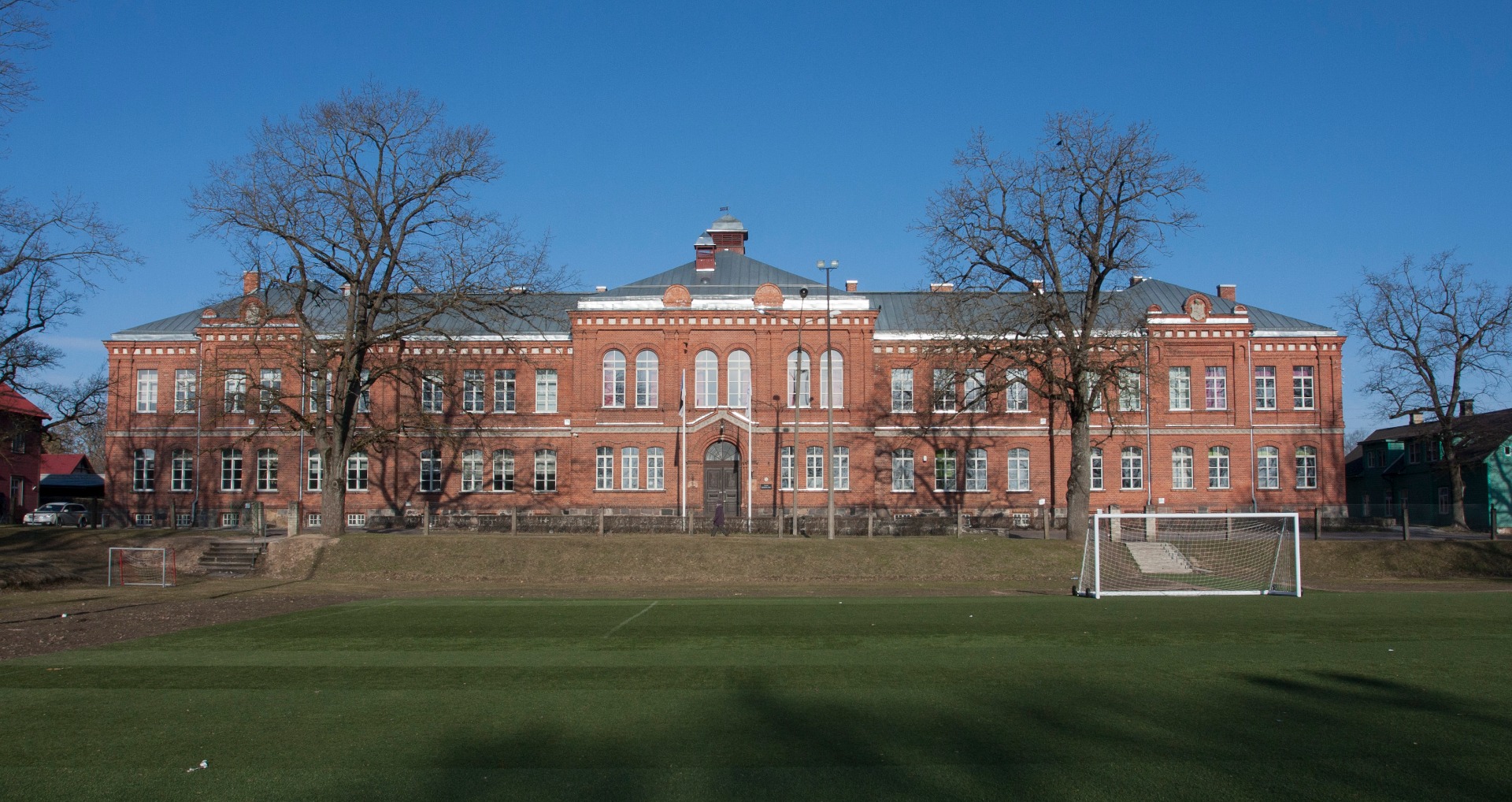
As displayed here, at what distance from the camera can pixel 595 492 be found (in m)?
49.5

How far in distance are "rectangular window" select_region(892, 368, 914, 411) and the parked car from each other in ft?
141

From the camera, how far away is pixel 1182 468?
169ft

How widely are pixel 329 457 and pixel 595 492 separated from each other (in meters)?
16.3

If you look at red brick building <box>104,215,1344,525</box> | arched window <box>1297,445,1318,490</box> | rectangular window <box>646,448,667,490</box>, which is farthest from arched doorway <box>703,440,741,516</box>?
arched window <box>1297,445,1318,490</box>

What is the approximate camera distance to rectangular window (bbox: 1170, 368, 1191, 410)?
2042 inches

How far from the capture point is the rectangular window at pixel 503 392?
52188 mm

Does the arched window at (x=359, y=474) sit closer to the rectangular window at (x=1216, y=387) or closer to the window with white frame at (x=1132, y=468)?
the window with white frame at (x=1132, y=468)

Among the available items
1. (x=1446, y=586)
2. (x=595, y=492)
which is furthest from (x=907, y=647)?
(x=595, y=492)

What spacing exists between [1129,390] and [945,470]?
16.1m

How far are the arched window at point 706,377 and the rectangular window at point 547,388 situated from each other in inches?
305

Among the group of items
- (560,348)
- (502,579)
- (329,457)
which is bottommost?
(502,579)

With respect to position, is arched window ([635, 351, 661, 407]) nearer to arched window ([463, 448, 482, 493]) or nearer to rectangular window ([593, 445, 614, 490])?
rectangular window ([593, 445, 614, 490])

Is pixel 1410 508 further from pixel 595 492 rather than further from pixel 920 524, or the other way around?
pixel 595 492

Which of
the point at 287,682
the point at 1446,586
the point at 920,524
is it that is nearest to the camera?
the point at 287,682
